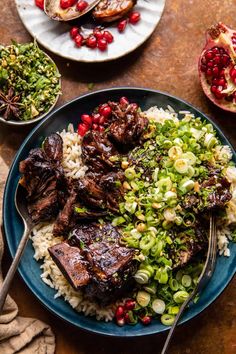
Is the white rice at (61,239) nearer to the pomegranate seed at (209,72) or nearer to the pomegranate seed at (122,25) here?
the pomegranate seed at (209,72)

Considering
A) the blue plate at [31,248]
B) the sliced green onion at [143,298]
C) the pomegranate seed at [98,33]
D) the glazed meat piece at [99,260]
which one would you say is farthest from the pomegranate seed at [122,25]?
the sliced green onion at [143,298]

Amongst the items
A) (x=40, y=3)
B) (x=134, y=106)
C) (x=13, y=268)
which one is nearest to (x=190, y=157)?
(x=134, y=106)

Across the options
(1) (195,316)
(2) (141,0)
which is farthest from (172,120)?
(1) (195,316)

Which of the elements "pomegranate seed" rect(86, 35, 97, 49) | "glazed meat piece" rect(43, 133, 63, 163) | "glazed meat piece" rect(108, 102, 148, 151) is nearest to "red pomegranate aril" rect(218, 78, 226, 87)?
"glazed meat piece" rect(108, 102, 148, 151)

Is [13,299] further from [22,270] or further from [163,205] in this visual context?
[163,205]

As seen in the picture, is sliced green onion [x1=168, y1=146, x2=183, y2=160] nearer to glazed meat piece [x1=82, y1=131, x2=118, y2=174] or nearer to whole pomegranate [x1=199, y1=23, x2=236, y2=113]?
glazed meat piece [x1=82, y1=131, x2=118, y2=174]

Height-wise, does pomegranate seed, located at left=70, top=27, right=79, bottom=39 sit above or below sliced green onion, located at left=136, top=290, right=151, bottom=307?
above
